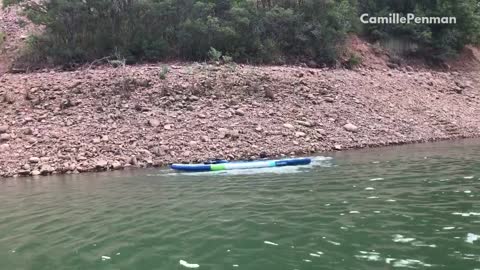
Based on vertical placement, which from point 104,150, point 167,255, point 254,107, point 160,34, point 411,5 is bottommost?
point 167,255

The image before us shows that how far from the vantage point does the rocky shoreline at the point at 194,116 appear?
51.4 ft

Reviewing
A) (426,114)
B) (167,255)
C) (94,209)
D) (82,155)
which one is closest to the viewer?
(167,255)

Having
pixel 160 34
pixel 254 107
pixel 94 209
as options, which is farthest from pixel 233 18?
pixel 94 209

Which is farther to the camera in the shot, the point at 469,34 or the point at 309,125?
the point at 469,34

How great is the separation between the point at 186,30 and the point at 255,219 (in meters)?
14.9

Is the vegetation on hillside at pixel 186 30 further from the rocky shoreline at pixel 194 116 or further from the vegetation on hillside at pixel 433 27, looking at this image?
the vegetation on hillside at pixel 433 27

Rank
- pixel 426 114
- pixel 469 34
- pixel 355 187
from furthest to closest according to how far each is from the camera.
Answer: pixel 469 34 → pixel 426 114 → pixel 355 187

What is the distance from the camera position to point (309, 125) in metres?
18.0

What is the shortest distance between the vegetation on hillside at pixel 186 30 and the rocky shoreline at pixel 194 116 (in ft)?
4.91

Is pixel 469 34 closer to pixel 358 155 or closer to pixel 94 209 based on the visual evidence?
pixel 358 155

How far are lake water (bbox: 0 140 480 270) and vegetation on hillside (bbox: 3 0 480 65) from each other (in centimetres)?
950

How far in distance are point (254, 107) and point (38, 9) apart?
1061 centimetres

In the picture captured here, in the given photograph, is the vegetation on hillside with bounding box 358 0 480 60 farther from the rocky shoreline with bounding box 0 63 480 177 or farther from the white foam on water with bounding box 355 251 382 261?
the white foam on water with bounding box 355 251 382 261


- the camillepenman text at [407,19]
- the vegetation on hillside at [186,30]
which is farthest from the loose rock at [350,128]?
the camillepenman text at [407,19]
